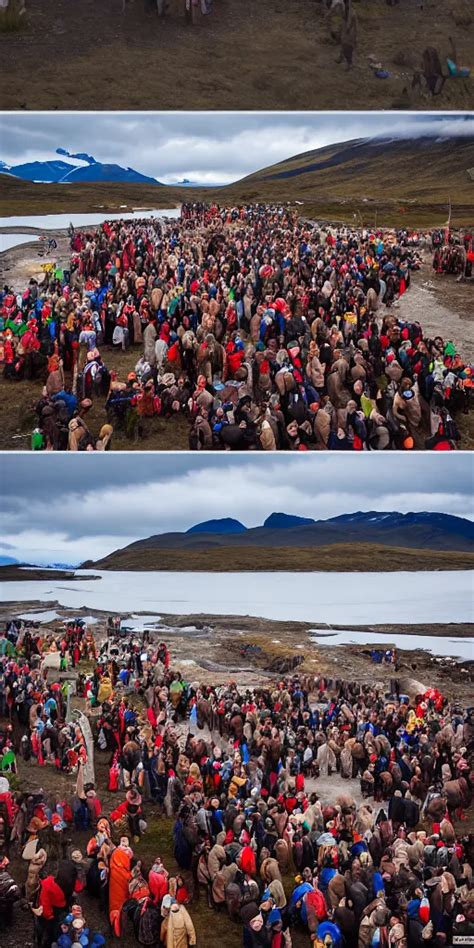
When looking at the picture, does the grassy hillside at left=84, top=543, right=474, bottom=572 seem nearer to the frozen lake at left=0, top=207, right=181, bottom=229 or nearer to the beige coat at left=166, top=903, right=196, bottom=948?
the beige coat at left=166, top=903, right=196, bottom=948

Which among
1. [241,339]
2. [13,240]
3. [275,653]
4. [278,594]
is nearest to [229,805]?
[275,653]

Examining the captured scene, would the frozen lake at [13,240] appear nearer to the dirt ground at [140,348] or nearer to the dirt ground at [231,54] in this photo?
the dirt ground at [140,348]

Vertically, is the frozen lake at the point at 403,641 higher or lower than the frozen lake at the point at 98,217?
lower

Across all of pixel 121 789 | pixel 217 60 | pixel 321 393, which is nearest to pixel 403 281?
pixel 321 393

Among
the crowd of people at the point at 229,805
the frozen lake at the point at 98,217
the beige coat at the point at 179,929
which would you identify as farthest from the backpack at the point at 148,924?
the frozen lake at the point at 98,217

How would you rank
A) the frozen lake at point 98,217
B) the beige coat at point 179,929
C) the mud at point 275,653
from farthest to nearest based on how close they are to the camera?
the frozen lake at point 98,217 → the mud at point 275,653 → the beige coat at point 179,929

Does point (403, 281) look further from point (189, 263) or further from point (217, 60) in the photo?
point (217, 60)

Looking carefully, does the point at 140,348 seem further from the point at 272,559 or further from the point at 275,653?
the point at 275,653

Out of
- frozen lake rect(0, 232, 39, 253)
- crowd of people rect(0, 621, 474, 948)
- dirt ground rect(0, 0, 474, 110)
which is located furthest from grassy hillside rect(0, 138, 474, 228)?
crowd of people rect(0, 621, 474, 948)
